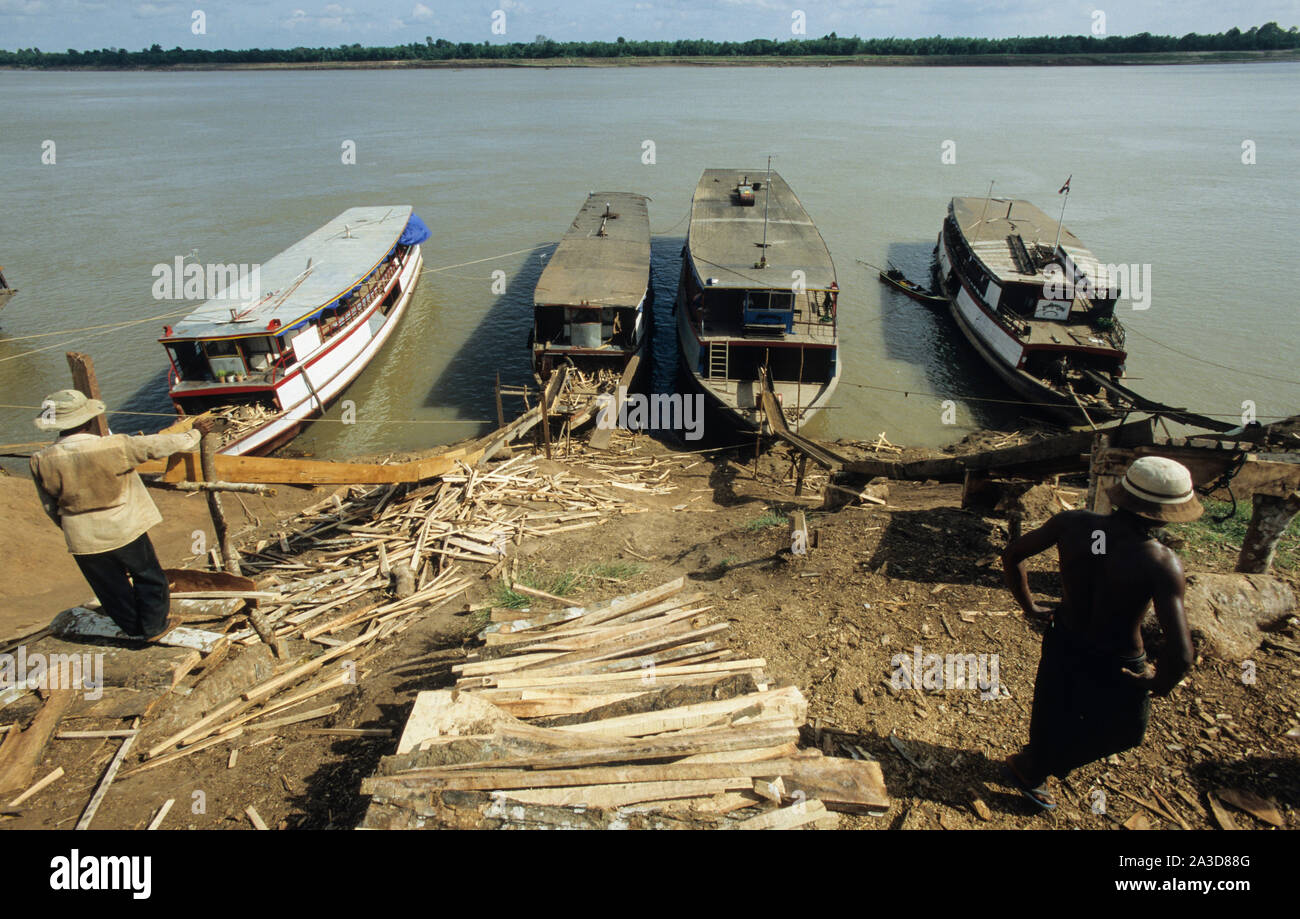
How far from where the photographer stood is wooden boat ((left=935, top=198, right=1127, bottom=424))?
1952 centimetres

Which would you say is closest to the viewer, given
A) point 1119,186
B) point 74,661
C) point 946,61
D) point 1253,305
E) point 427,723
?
point 427,723

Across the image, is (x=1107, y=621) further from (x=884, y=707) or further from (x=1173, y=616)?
(x=884, y=707)

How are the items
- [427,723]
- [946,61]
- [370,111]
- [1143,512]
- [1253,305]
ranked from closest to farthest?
[1143,512] < [427,723] < [1253,305] < [370,111] < [946,61]

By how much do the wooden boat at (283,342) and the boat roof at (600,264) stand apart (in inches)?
249

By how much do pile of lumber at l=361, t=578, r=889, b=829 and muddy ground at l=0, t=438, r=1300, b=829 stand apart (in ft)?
2.28

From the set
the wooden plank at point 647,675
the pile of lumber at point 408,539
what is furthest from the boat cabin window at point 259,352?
the wooden plank at point 647,675

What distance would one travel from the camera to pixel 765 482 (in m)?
15.2

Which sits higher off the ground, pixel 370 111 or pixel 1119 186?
pixel 370 111

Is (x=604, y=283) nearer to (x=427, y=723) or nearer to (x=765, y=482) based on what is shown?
(x=765, y=482)

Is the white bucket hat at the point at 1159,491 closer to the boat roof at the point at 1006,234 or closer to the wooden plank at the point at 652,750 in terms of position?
the wooden plank at the point at 652,750

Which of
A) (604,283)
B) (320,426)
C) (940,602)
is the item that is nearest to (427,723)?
(940,602)

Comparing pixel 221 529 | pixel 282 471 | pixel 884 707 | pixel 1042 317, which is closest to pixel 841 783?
pixel 884 707

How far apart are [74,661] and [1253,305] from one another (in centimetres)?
3812

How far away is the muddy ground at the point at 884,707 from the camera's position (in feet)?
17.5
